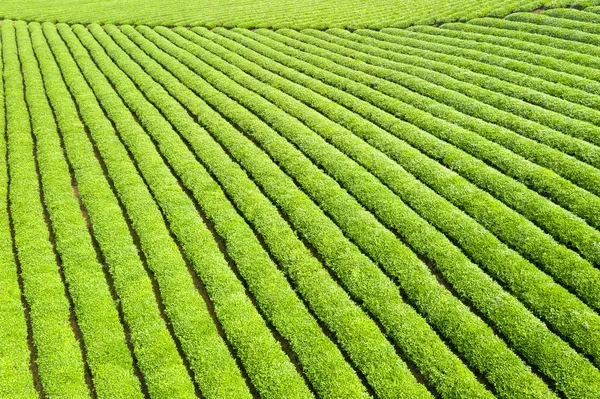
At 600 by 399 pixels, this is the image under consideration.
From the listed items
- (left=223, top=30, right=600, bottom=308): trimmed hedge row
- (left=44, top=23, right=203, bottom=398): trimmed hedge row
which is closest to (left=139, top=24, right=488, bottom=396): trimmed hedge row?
(left=223, top=30, right=600, bottom=308): trimmed hedge row

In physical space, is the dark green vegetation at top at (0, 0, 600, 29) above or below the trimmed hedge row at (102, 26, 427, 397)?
above

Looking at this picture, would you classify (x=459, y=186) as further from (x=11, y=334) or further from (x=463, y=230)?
(x=11, y=334)

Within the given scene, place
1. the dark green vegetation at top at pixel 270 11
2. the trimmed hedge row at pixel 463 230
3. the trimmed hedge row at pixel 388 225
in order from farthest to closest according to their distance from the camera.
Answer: the dark green vegetation at top at pixel 270 11 → the trimmed hedge row at pixel 463 230 → the trimmed hedge row at pixel 388 225

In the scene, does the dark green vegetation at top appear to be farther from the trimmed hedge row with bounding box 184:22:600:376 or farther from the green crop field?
the trimmed hedge row with bounding box 184:22:600:376

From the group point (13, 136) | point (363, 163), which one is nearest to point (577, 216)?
point (363, 163)

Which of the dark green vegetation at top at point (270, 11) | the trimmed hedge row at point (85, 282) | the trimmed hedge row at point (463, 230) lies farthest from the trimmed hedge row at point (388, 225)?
the dark green vegetation at top at point (270, 11)

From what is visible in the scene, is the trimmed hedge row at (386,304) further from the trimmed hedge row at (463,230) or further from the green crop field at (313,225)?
the trimmed hedge row at (463,230)

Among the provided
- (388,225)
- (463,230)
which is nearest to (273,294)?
(388,225)

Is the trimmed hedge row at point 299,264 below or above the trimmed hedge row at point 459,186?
below

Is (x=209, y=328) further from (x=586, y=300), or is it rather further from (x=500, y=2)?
(x=500, y=2)
